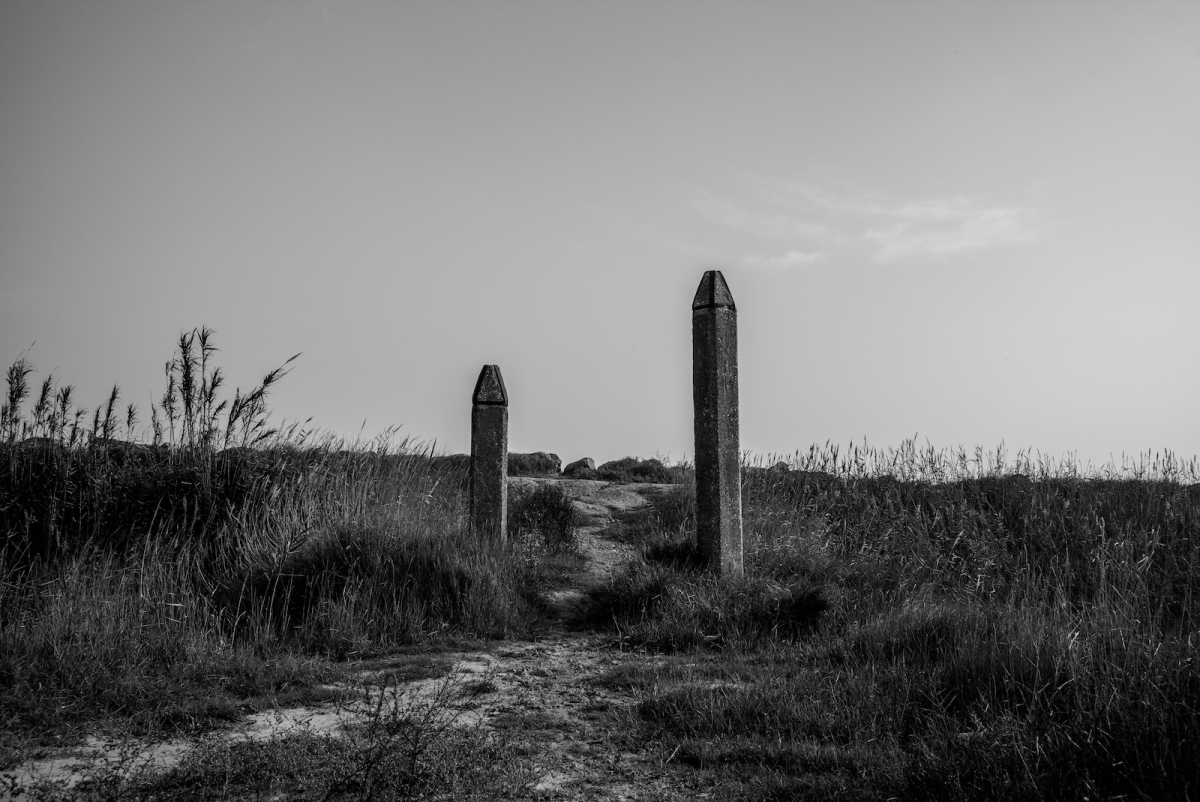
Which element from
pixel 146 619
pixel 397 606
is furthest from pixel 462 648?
pixel 146 619

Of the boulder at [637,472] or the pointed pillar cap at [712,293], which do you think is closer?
the pointed pillar cap at [712,293]

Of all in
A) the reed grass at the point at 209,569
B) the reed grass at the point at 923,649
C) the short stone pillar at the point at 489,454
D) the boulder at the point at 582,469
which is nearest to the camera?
the reed grass at the point at 923,649

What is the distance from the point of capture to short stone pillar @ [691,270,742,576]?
8.23m

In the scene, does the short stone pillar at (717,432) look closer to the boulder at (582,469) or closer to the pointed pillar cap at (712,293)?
the pointed pillar cap at (712,293)

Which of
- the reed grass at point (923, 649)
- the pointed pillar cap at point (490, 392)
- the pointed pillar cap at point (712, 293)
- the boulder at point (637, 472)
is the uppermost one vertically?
the pointed pillar cap at point (712, 293)

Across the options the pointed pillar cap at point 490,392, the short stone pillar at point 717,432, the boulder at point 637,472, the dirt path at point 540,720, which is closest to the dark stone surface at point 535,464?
the boulder at point 637,472

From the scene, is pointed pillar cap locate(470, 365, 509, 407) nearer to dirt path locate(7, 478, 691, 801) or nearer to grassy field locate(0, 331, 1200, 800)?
grassy field locate(0, 331, 1200, 800)

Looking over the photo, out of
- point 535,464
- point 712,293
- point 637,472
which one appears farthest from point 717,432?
point 535,464

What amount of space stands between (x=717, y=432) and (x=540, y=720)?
12.8ft

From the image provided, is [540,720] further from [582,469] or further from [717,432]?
[582,469]

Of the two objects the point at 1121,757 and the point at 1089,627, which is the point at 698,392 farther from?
the point at 1121,757

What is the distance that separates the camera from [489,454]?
9500 millimetres

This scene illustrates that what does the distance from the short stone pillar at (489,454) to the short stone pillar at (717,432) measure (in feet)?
8.07

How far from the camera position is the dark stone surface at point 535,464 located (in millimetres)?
19094
